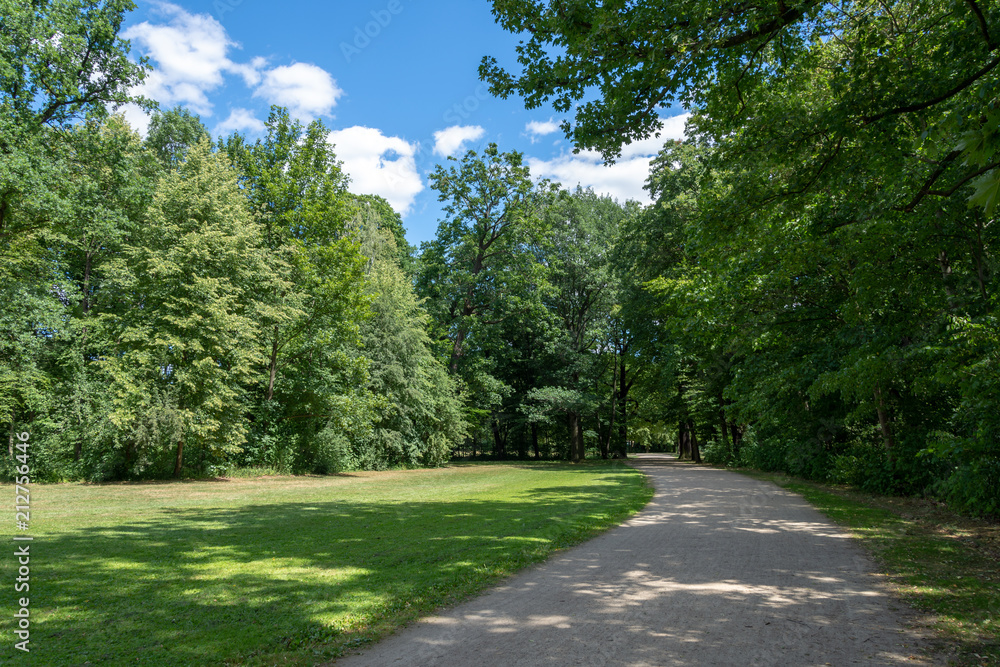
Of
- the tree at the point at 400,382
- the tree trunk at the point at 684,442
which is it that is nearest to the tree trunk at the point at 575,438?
the tree at the point at 400,382

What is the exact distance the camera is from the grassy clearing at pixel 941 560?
4492 millimetres

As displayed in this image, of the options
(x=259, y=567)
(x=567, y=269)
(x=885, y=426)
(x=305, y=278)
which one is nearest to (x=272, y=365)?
(x=305, y=278)

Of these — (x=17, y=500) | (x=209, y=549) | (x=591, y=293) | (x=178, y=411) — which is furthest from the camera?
(x=591, y=293)

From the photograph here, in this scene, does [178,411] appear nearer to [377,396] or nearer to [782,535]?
[377,396]

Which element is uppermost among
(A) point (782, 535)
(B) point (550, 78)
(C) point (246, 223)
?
(C) point (246, 223)

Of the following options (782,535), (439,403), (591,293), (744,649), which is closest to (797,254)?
(782,535)

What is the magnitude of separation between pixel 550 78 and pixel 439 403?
24.8 meters

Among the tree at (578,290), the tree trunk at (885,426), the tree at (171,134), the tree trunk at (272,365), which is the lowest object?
the tree trunk at (885,426)

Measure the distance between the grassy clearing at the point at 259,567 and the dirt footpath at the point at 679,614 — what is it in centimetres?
58

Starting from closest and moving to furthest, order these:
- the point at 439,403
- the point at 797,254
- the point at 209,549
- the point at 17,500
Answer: the point at 209,549
the point at 797,254
the point at 17,500
the point at 439,403

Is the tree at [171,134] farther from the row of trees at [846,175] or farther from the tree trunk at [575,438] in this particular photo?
the row of trees at [846,175]

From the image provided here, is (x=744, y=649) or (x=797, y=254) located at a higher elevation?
(x=797, y=254)

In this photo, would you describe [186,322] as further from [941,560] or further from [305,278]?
[941,560]

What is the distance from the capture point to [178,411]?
1784 centimetres
